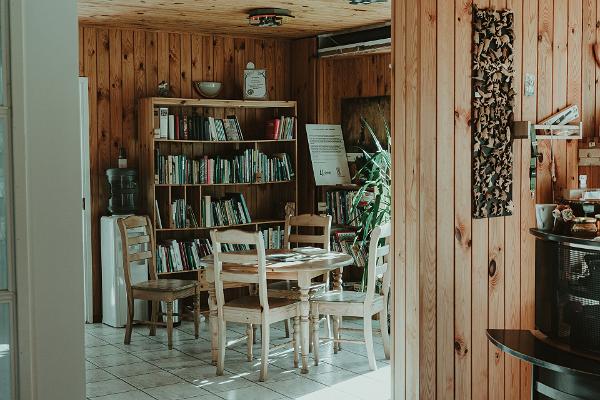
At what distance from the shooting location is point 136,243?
675 cm

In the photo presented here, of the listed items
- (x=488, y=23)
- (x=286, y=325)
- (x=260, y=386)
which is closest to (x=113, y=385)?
(x=260, y=386)

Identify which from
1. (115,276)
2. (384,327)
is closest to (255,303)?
(384,327)

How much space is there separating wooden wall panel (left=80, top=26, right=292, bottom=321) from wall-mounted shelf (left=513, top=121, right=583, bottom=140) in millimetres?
4282

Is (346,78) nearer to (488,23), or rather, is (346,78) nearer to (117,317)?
(117,317)

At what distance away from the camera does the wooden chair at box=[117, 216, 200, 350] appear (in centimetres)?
648

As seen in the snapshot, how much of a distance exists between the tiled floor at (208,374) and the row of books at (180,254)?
811 mm

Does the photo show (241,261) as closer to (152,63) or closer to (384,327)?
(384,327)

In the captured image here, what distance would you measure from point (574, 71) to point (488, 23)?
81 centimetres

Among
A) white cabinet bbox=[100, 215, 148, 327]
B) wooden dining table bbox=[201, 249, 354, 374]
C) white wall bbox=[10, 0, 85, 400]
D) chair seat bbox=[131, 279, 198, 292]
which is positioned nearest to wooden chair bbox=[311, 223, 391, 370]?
wooden dining table bbox=[201, 249, 354, 374]

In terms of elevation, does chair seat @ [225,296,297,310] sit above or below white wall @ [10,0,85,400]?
below

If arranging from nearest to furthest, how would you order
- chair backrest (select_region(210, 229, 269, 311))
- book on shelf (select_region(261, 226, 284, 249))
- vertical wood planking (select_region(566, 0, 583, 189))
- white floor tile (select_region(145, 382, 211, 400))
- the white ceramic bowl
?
vertical wood planking (select_region(566, 0, 583, 189))
white floor tile (select_region(145, 382, 211, 400))
chair backrest (select_region(210, 229, 269, 311))
the white ceramic bowl
book on shelf (select_region(261, 226, 284, 249))

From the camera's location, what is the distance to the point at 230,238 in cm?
542

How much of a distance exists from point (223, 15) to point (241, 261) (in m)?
2.48

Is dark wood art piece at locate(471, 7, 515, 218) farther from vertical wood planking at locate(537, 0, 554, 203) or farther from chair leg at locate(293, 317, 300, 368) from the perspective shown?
chair leg at locate(293, 317, 300, 368)
